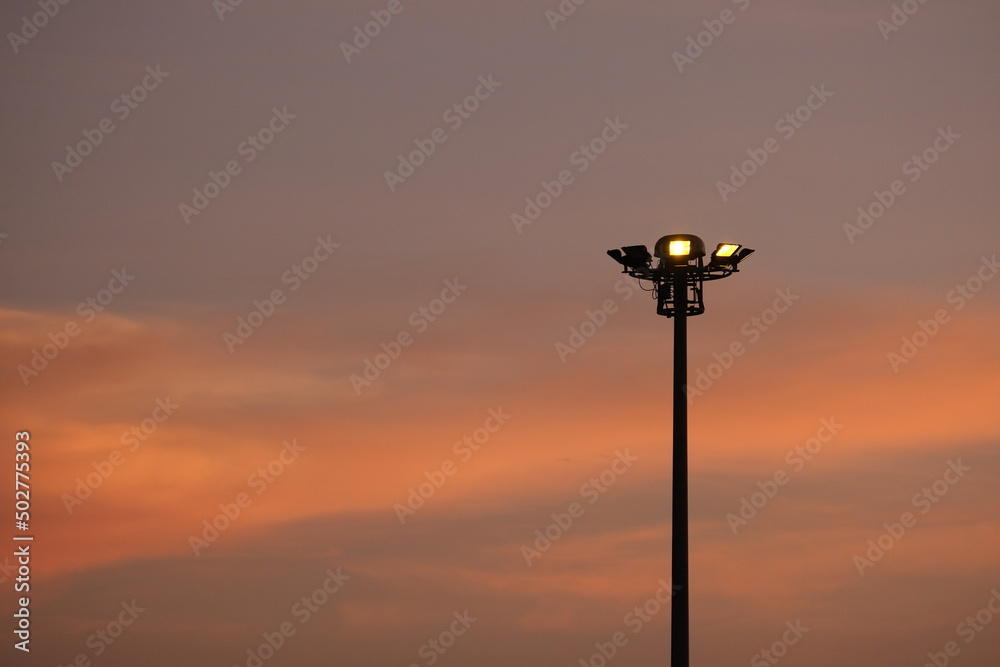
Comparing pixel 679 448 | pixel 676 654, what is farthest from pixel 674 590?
pixel 679 448

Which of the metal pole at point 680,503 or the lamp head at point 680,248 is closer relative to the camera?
the metal pole at point 680,503

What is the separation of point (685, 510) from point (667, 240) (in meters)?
4.33

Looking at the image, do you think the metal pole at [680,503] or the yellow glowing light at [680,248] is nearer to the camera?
the metal pole at [680,503]

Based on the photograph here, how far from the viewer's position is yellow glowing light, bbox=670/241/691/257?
2059cm

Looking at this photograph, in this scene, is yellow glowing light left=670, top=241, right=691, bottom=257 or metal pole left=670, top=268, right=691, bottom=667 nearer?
metal pole left=670, top=268, right=691, bottom=667

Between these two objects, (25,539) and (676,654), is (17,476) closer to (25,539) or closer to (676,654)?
(25,539)

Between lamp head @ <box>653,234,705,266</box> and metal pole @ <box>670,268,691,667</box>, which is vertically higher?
lamp head @ <box>653,234,705,266</box>

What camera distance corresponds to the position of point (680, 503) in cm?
1986

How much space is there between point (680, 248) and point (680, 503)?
4.08 m

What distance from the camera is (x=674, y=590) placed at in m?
19.5

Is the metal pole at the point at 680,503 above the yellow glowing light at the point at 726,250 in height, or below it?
below

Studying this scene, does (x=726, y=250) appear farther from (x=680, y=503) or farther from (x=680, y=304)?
(x=680, y=503)

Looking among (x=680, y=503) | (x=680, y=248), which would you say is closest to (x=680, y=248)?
(x=680, y=248)

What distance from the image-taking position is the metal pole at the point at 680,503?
63.5 feet
